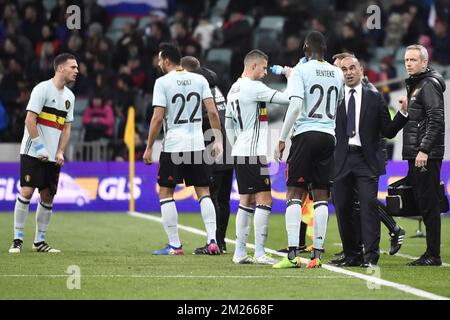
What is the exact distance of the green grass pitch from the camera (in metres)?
9.75

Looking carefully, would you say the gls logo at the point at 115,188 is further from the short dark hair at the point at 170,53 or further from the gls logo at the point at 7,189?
the short dark hair at the point at 170,53

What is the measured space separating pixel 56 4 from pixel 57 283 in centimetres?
1925

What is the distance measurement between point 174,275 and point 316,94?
2.33 metres

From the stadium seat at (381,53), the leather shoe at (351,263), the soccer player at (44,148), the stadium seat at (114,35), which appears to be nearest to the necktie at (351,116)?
the leather shoe at (351,263)

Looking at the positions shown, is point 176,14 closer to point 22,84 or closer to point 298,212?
point 22,84

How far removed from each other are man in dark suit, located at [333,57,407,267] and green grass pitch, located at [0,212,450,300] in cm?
42

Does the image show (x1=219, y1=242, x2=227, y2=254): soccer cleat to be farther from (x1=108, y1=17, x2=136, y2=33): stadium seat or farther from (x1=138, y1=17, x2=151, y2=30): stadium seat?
(x1=108, y1=17, x2=136, y2=33): stadium seat

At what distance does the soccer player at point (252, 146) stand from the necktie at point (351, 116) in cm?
74

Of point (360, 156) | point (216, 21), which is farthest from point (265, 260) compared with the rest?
point (216, 21)

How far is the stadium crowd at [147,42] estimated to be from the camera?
85.4 ft

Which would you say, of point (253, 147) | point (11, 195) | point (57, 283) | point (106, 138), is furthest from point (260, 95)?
point (106, 138)

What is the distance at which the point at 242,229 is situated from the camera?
40.8 feet

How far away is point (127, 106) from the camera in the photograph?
25.8 m

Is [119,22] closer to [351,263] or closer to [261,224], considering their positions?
[261,224]
